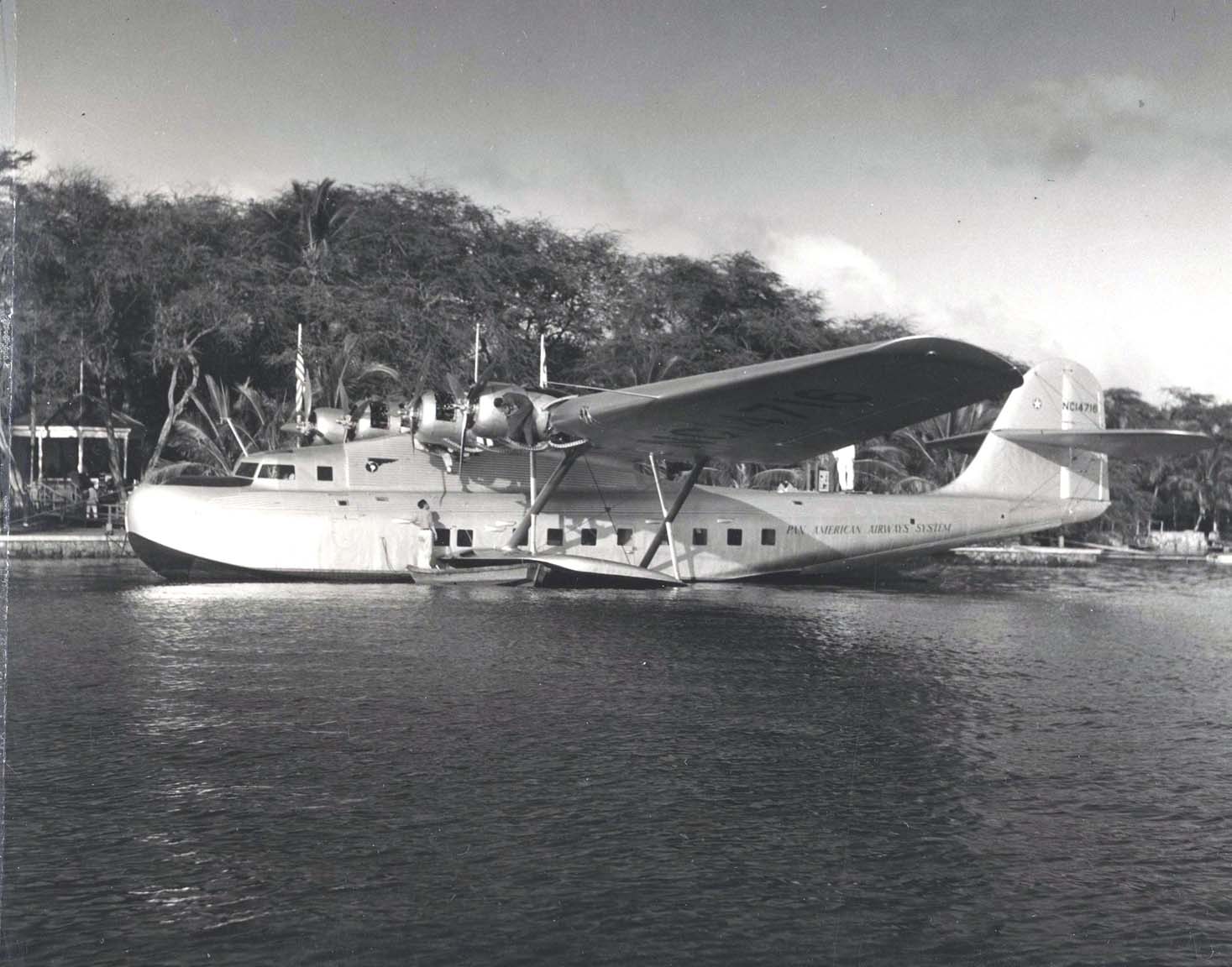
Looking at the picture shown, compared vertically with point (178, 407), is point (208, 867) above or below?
below

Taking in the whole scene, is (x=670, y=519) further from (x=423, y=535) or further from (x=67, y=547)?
(x=67, y=547)

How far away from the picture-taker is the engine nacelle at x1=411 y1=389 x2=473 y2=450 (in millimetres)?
20812

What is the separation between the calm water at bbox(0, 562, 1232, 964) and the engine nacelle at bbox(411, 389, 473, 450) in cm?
759

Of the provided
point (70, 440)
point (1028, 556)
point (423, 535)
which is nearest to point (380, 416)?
point (423, 535)

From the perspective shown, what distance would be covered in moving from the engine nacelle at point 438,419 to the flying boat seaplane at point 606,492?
33mm

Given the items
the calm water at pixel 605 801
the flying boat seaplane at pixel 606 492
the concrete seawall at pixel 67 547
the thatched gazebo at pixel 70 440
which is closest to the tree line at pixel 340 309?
the thatched gazebo at pixel 70 440

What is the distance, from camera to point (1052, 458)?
23.7 m

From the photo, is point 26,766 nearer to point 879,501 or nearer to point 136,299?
point 879,501

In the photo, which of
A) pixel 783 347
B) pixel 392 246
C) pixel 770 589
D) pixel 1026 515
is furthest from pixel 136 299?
pixel 1026 515

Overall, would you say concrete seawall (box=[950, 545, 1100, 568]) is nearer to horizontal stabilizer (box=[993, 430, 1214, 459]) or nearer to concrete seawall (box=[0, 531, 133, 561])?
horizontal stabilizer (box=[993, 430, 1214, 459])

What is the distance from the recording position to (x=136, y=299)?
38.8 metres

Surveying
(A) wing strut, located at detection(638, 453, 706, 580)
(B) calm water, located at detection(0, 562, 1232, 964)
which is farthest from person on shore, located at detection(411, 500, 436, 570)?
(B) calm water, located at detection(0, 562, 1232, 964)

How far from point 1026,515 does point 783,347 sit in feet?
73.6

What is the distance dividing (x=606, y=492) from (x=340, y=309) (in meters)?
19.0
